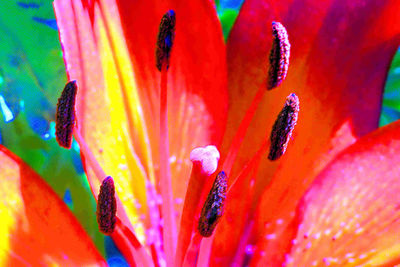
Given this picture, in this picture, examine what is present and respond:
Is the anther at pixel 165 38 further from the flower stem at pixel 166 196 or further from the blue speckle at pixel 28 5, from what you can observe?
the blue speckle at pixel 28 5

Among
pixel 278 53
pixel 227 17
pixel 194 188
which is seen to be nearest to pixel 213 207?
pixel 194 188

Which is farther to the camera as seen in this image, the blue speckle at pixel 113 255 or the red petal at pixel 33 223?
the blue speckle at pixel 113 255

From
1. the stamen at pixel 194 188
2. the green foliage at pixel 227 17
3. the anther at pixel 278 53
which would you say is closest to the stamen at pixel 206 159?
the stamen at pixel 194 188

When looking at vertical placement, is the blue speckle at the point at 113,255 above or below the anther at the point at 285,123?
below

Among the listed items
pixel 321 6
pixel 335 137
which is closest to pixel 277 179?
pixel 335 137

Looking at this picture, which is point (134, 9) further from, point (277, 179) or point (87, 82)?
point (277, 179)

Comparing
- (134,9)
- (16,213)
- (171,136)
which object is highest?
(134,9)

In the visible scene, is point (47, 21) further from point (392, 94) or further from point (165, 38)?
Answer: point (392, 94)
